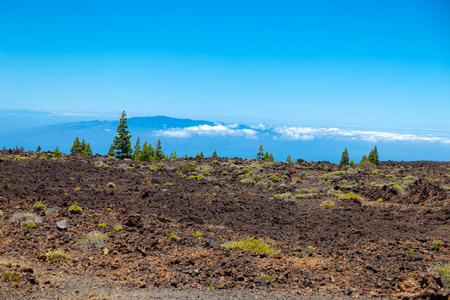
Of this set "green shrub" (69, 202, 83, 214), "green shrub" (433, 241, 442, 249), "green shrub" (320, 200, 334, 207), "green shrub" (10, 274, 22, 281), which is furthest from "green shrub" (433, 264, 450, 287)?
"green shrub" (69, 202, 83, 214)

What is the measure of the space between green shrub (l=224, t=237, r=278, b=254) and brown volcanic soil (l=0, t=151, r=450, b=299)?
1.36 ft

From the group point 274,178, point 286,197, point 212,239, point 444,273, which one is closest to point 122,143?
point 274,178

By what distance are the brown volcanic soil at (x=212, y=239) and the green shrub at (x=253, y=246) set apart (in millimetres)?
416

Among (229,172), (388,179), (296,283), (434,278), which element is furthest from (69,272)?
(388,179)

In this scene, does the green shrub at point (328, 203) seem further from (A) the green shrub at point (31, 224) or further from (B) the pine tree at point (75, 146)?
(B) the pine tree at point (75, 146)

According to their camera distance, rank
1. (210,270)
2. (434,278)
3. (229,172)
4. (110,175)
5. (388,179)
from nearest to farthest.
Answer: (434,278), (210,270), (110,175), (388,179), (229,172)

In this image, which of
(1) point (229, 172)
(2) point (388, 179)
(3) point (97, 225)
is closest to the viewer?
(3) point (97, 225)

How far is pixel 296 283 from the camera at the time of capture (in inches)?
374

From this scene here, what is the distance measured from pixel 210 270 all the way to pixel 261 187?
16.5 meters

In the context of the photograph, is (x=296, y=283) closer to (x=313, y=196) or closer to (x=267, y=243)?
(x=267, y=243)

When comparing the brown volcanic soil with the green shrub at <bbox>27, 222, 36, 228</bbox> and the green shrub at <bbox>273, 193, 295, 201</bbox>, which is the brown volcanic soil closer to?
the green shrub at <bbox>27, 222, 36, 228</bbox>

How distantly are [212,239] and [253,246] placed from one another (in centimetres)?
181

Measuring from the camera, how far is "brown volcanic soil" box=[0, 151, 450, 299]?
9008mm

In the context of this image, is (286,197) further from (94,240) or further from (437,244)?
(94,240)
